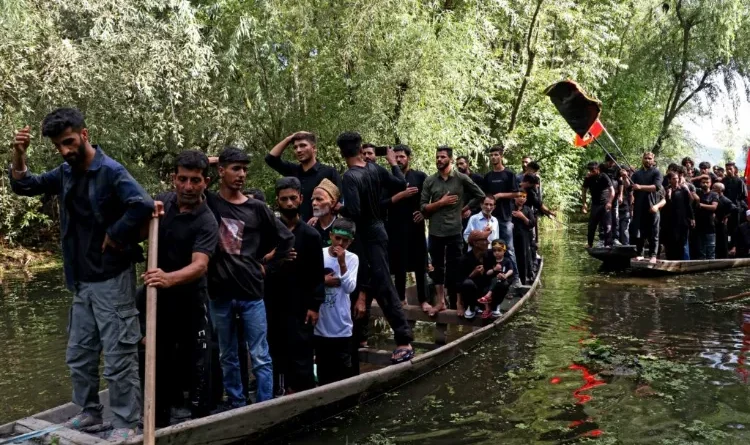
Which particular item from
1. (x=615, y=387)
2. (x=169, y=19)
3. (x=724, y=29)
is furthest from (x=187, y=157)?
(x=724, y=29)

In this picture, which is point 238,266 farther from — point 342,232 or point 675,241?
point 675,241

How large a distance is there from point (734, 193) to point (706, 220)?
58.7 inches

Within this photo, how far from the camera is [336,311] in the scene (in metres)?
5.74

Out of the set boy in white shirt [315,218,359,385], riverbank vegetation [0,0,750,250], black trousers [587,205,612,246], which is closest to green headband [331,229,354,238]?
boy in white shirt [315,218,359,385]

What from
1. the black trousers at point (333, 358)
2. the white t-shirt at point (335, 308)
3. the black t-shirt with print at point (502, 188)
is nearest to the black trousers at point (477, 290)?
the black t-shirt with print at point (502, 188)

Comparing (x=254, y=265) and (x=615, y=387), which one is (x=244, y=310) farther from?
(x=615, y=387)

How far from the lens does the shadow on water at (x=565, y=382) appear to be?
214 inches

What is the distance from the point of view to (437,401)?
626 cm

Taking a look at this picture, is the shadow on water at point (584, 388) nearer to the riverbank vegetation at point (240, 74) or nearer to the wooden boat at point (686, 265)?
the wooden boat at point (686, 265)

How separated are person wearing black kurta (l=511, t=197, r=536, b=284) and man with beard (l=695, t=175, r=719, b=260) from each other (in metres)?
4.74

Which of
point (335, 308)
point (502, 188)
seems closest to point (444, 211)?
point (502, 188)

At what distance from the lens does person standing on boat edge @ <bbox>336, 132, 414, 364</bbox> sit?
6320mm

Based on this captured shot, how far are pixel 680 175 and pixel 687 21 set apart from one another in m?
13.0

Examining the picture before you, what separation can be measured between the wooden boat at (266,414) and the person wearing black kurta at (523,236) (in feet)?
12.5
